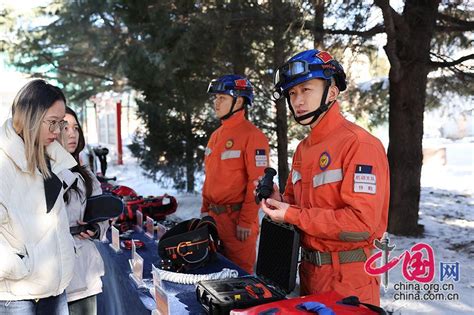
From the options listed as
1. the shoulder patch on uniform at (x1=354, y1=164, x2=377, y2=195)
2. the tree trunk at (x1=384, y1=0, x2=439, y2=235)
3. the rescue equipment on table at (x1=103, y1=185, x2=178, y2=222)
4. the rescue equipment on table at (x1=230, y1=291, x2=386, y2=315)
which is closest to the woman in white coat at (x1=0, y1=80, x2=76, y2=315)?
the rescue equipment on table at (x1=230, y1=291, x2=386, y2=315)

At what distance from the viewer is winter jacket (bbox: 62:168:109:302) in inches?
91.1

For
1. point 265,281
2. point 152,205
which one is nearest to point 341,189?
point 265,281

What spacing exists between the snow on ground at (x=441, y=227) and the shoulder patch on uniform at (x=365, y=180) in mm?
2402

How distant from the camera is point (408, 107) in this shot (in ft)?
19.7

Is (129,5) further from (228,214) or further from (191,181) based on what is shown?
(228,214)

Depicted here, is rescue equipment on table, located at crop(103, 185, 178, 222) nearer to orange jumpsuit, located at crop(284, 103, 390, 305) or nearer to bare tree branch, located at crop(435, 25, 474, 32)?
orange jumpsuit, located at crop(284, 103, 390, 305)

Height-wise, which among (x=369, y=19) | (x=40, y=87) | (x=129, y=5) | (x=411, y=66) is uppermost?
(x=129, y=5)

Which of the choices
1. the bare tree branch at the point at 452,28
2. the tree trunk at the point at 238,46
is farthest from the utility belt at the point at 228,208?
the bare tree branch at the point at 452,28

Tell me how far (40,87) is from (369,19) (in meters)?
5.21

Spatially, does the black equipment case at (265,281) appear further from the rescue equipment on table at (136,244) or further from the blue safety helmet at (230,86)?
the blue safety helmet at (230,86)

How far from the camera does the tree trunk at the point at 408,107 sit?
5.83 m

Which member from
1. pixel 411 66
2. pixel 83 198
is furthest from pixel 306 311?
pixel 411 66

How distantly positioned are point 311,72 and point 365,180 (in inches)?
21.4

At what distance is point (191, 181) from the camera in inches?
370
